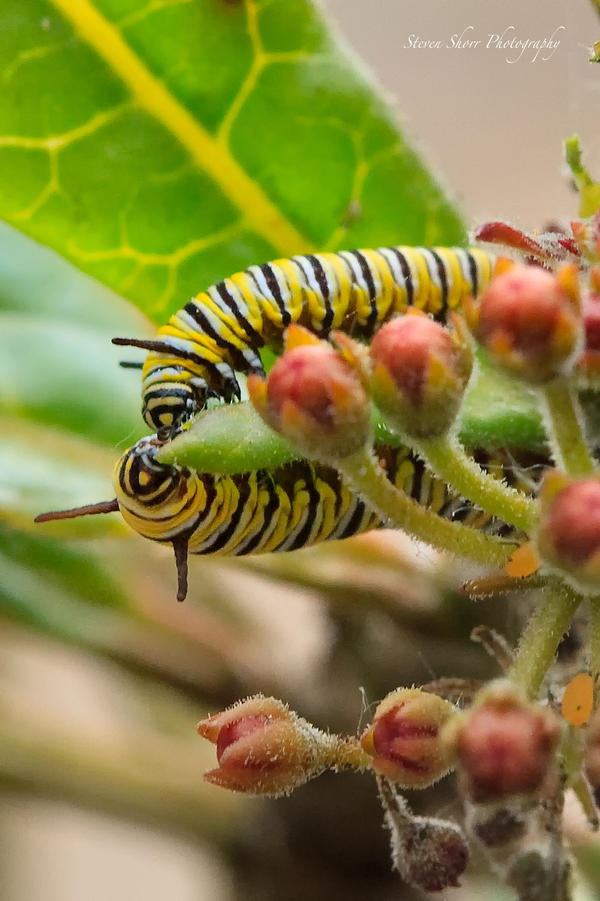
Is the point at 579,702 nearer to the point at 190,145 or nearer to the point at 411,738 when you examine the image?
the point at 411,738

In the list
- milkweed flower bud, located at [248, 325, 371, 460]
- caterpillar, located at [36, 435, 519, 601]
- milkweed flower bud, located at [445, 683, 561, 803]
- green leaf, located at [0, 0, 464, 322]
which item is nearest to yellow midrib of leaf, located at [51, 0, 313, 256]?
green leaf, located at [0, 0, 464, 322]

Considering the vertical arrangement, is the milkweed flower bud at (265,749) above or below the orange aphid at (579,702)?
below

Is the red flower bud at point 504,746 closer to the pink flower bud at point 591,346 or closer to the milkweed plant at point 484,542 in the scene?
the milkweed plant at point 484,542

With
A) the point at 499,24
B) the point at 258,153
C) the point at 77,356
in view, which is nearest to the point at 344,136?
the point at 258,153

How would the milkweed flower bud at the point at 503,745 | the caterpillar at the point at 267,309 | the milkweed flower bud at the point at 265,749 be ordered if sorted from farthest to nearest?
the caterpillar at the point at 267,309 → the milkweed flower bud at the point at 265,749 → the milkweed flower bud at the point at 503,745

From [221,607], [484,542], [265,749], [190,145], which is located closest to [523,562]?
[484,542]

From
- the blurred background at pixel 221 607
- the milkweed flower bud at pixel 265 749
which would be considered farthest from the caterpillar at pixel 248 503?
the blurred background at pixel 221 607
